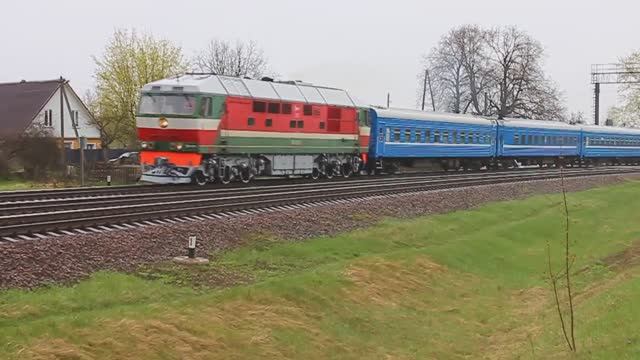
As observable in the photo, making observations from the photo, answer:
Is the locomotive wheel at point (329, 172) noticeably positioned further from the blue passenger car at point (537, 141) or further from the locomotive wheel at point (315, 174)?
the blue passenger car at point (537, 141)

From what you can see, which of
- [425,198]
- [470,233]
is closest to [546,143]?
[425,198]

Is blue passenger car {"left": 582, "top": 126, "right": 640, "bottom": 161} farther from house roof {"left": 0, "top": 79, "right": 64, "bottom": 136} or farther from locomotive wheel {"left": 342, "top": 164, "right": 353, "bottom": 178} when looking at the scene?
house roof {"left": 0, "top": 79, "right": 64, "bottom": 136}

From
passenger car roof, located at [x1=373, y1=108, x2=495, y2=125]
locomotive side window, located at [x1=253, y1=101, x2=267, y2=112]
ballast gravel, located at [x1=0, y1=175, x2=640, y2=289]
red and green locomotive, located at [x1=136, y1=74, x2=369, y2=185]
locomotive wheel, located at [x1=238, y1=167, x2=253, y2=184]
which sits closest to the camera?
ballast gravel, located at [x1=0, y1=175, x2=640, y2=289]

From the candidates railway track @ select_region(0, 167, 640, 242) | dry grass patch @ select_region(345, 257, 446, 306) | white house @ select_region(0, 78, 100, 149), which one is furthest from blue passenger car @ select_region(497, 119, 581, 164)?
dry grass patch @ select_region(345, 257, 446, 306)

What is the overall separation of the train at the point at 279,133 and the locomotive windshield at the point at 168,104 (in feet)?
0.11

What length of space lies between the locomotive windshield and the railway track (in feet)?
8.97

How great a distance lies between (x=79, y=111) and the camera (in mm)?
67562

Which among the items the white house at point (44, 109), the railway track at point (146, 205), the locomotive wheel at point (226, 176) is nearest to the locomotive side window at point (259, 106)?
the locomotive wheel at point (226, 176)

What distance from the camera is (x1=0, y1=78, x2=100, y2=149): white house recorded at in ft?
199

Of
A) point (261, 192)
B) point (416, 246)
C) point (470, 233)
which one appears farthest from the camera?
point (261, 192)

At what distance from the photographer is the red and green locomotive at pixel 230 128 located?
25141 mm

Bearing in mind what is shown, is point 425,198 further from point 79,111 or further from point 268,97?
point 79,111

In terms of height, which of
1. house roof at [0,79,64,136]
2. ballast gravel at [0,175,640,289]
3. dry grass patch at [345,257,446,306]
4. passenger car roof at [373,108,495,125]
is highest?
house roof at [0,79,64,136]

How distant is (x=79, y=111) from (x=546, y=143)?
41.1m
